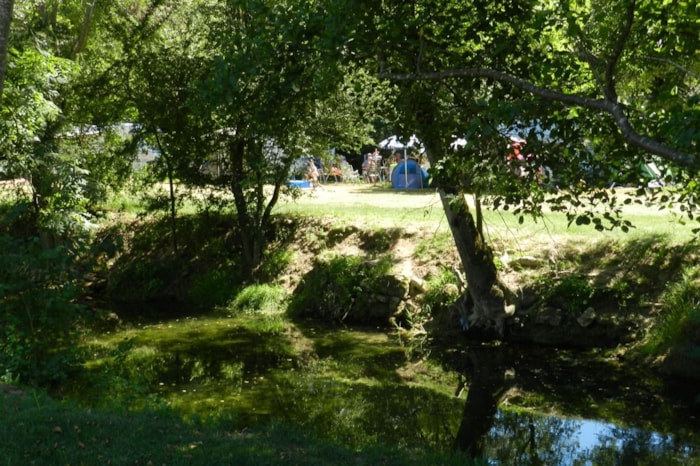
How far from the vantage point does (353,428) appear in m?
10.4

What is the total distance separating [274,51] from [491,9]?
210 centimetres

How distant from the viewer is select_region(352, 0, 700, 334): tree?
6.75 meters

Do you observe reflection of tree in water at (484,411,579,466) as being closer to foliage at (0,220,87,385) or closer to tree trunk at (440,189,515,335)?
tree trunk at (440,189,515,335)

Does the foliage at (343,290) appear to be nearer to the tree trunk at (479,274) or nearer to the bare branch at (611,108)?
the tree trunk at (479,274)

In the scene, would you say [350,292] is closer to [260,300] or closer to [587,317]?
[260,300]

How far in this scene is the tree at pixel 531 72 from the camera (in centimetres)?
675

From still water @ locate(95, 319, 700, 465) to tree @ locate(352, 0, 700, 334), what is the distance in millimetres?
3131

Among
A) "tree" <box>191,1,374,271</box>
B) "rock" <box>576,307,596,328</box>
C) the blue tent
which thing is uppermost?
"tree" <box>191,1,374,271</box>

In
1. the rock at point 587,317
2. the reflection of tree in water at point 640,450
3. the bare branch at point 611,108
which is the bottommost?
the reflection of tree in water at point 640,450

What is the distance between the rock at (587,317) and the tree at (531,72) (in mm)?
5811

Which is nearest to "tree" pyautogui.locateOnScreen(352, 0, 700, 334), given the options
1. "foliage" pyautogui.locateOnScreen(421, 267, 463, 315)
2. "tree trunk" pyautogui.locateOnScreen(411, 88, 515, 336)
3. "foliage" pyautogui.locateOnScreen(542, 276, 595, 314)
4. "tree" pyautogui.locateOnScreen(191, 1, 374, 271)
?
"tree" pyautogui.locateOnScreen(191, 1, 374, 271)

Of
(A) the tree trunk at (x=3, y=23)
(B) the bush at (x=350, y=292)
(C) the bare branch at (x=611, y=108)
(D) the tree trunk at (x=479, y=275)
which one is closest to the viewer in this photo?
(C) the bare branch at (x=611, y=108)

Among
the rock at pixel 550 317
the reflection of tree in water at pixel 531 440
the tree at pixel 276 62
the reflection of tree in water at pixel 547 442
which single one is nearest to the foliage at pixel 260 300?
the rock at pixel 550 317

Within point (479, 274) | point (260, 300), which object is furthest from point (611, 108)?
point (260, 300)
